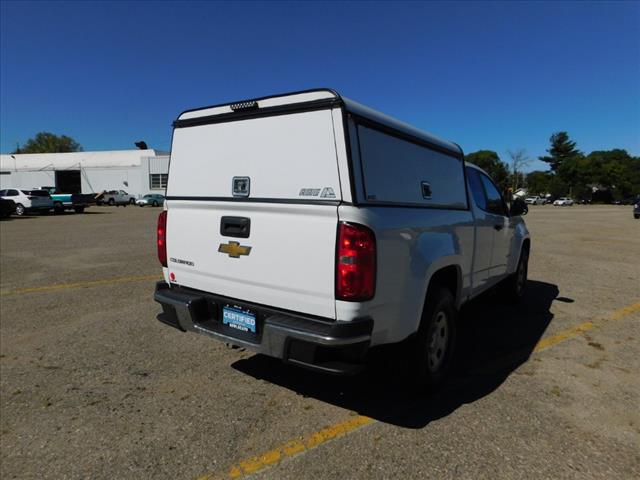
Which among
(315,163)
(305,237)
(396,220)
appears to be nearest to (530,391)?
(396,220)

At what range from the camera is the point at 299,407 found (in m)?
3.27

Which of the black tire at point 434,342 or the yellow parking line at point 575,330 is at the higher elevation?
the black tire at point 434,342

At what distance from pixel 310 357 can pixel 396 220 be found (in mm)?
1060

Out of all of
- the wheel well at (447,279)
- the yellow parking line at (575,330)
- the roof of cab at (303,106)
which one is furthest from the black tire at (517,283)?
the roof of cab at (303,106)

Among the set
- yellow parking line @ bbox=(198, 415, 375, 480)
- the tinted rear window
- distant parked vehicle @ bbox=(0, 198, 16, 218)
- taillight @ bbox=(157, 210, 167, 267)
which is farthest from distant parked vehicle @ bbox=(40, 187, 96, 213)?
yellow parking line @ bbox=(198, 415, 375, 480)

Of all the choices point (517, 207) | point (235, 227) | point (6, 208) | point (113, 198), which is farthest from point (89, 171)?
point (235, 227)

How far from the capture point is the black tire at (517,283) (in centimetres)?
609

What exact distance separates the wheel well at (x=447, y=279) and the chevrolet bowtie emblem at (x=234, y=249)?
4.80ft

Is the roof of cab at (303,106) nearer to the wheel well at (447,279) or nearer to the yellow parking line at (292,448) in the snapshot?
the wheel well at (447,279)

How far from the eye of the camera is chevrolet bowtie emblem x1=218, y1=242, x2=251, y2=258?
121 inches

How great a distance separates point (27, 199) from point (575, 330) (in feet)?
104

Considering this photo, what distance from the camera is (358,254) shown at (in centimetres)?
258

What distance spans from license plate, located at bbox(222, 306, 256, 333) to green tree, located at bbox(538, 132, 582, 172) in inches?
4514

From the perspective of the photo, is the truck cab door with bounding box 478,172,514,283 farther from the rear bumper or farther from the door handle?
the door handle
